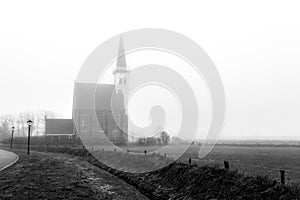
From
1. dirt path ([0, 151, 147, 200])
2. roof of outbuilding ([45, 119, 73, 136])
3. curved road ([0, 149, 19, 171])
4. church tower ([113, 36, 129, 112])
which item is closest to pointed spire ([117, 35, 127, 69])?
church tower ([113, 36, 129, 112])

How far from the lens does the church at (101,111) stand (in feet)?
225

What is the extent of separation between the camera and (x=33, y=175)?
1700 cm

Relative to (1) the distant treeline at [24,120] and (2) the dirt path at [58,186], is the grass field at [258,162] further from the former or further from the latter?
(1) the distant treeline at [24,120]

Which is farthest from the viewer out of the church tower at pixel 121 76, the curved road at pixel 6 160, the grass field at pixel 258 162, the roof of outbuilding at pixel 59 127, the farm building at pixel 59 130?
the church tower at pixel 121 76

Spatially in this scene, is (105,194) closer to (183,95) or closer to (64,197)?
(64,197)

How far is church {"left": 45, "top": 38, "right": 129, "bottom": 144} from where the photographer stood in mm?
68625

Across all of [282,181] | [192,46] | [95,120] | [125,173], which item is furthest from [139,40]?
[282,181]

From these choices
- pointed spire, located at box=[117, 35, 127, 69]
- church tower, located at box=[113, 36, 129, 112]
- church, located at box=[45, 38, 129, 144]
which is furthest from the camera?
pointed spire, located at box=[117, 35, 127, 69]

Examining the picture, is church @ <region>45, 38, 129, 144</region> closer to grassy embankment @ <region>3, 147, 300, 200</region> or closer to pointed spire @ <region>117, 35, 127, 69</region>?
pointed spire @ <region>117, 35, 127, 69</region>

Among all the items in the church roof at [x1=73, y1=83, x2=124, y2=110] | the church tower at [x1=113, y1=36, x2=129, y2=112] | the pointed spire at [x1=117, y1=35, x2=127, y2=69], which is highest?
the pointed spire at [x1=117, y1=35, x2=127, y2=69]

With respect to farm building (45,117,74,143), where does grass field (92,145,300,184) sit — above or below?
below

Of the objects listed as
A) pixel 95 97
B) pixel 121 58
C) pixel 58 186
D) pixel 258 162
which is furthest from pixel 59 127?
pixel 58 186

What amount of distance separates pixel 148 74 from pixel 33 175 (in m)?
37.3

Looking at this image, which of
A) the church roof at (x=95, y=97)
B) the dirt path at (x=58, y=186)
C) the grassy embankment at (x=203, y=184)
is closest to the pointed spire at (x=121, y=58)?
the church roof at (x=95, y=97)
